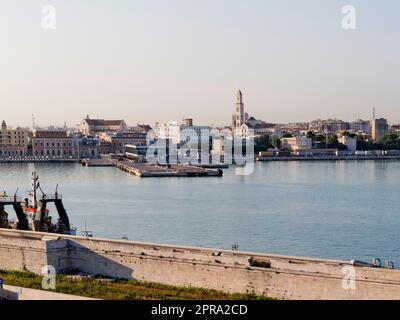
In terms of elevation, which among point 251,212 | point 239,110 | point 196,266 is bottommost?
point 251,212

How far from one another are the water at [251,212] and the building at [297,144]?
28.5 m

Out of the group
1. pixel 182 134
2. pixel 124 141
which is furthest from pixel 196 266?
pixel 182 134

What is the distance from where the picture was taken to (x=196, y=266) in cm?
1026

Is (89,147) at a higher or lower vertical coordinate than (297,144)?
higher

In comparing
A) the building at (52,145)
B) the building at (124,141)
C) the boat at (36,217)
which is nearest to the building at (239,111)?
the building at (124,141)

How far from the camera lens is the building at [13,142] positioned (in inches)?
2633

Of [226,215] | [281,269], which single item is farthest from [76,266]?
[226,215]

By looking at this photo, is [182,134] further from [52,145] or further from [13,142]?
[13,142]

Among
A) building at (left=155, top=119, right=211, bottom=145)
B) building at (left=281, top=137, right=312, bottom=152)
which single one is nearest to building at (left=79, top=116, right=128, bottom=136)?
building at (left=155, top=119, right=211, bottom=145)

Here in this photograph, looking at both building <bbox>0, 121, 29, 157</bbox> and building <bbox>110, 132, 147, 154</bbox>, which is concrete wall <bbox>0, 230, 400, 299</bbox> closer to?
building <bbox>0, 121, 29, 157</bbox>

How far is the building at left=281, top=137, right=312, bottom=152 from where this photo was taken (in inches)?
2699

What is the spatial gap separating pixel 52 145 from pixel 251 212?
153 feet

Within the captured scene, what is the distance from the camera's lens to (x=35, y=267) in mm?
11586
